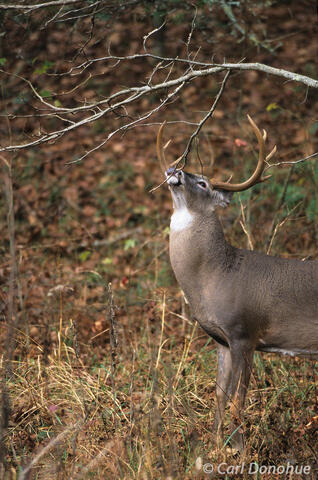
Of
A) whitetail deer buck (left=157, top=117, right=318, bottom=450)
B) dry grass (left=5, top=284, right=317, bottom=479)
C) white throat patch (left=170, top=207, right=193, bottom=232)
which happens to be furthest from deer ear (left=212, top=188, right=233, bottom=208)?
dry grass (left=5, top=284, right=317, bottom=479)

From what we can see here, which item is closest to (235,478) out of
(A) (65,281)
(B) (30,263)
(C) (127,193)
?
(A) (65,281)

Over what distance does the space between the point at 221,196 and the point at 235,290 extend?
673 mm

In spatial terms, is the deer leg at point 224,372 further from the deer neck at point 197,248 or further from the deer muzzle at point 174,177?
the deer muzzle at point 174,177

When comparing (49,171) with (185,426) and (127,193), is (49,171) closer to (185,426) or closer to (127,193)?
(127,193)

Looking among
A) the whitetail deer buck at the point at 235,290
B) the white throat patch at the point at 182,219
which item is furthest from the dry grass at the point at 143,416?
the white throat patch at the point at 182,219

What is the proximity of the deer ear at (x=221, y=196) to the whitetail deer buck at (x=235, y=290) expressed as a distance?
29 mm

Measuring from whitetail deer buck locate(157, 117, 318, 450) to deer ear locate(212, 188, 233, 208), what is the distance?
0.03 meters

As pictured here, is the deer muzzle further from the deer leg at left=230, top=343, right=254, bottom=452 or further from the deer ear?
the deer leg at left=230, top=343, right=254, bottom=452

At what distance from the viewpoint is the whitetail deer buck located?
175 inches

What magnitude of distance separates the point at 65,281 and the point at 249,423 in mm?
3221

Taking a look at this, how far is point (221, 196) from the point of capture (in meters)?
4.83

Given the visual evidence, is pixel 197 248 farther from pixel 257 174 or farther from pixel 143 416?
pixel 143 416

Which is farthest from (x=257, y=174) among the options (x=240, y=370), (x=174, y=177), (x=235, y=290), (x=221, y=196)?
(x=240, y=370)

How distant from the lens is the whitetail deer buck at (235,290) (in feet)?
14.6
